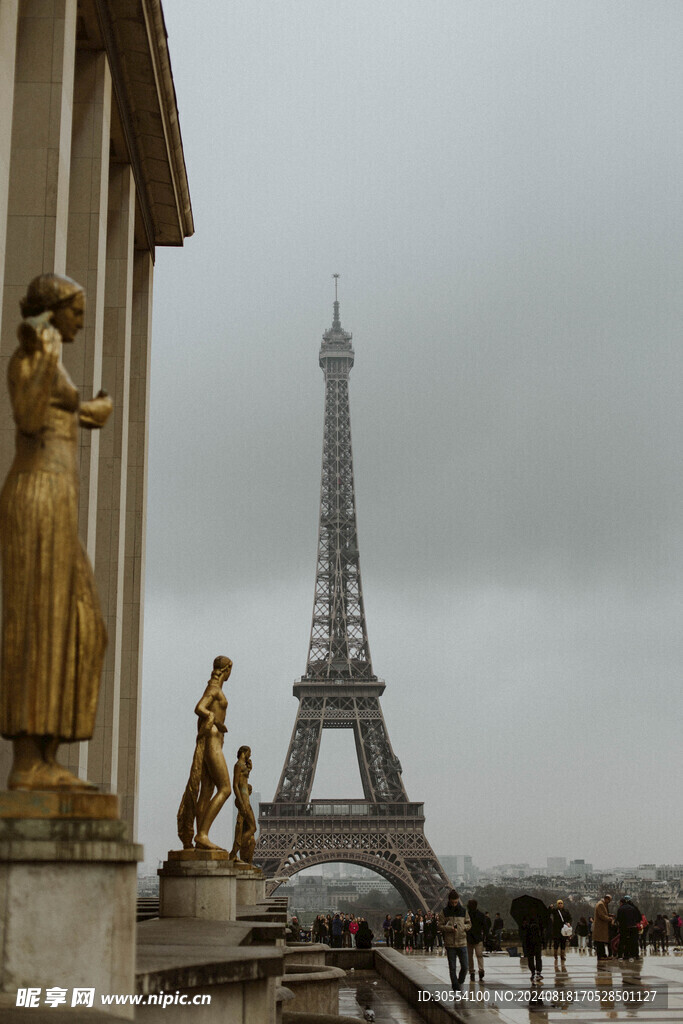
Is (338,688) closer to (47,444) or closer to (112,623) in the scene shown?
(112,623)

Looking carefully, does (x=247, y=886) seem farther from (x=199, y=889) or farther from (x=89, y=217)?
(x=89, y=217)

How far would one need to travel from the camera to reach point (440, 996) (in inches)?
697

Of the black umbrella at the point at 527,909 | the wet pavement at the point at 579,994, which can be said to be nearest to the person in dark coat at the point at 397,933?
the wet pavement at the point at 579,994

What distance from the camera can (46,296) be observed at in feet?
22.2

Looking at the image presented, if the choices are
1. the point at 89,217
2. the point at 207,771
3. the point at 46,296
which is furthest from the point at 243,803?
the point at 46,296

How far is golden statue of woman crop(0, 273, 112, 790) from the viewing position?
20.7 feet

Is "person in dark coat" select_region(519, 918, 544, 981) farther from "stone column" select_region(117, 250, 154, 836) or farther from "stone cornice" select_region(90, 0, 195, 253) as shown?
"stone cornice" select_region(90, 0, 195, 253)

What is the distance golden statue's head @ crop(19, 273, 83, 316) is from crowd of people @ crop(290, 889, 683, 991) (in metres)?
12.2

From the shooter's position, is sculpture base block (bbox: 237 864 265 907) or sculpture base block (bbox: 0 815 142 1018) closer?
sculpture base block (bbox: 0 815 142 1018)

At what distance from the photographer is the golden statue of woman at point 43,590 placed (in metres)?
6.31

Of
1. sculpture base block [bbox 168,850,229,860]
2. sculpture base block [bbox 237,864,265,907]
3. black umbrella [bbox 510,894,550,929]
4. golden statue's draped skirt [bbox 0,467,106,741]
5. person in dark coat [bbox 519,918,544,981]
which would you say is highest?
golden statue's draped skirt [bbox 0,467,106,741]

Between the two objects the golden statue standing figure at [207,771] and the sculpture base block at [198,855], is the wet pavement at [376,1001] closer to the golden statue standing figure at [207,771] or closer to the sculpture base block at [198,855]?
the sculpture base block at [198,855]
